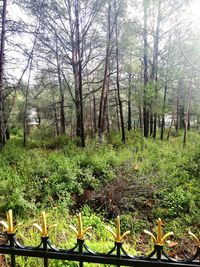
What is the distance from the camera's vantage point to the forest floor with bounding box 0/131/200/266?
4500mm

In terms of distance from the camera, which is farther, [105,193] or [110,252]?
[105,193]

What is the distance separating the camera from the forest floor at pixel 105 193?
14.8ft

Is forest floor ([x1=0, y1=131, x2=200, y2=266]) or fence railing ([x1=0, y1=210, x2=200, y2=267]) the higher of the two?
fence railing ([x1=0, y1=210, x2=200, y2=267])

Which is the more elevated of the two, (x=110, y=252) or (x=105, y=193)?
(x=110, y=252)

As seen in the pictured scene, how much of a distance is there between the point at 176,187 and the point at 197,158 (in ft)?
8.15

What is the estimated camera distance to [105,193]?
5.53 meters

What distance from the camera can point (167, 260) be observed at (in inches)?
51.7

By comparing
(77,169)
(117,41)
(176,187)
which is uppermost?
(117,41)

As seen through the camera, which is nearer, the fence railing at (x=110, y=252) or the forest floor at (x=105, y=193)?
the fence railing at (x=110, y=252)

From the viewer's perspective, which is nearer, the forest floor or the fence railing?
the fence railing

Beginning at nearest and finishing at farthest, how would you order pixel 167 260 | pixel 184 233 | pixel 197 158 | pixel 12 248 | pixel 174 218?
1. pixel 167 260
2. pixel 12 248
3. pixel 184 233
4. pixel 174 218
5. pixel 197 158

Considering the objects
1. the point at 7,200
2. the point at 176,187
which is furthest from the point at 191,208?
the point at 7,200

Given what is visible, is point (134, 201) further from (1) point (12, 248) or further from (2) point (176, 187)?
(1) point (12, 248)

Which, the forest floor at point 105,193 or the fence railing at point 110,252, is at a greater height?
the fence railing at point 110,252
